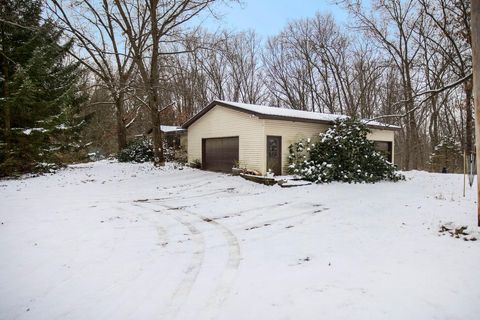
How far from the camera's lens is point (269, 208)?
25.7 ft

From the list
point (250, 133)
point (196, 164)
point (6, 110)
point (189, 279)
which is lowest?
point (189, 279)

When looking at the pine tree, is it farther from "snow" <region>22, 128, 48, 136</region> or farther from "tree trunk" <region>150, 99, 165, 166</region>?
"tree trunk" <region>150, 99, 165, 166</region>

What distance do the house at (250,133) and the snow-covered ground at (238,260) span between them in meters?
4.62

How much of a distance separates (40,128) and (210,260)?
13.1 metres

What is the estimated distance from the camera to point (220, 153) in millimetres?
15094

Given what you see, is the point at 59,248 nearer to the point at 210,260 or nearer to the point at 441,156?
the point at 210,260

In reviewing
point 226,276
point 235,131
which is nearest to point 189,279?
point 226,276

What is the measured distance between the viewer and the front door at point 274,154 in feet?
42.2

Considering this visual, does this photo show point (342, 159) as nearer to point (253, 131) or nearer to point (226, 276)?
point (253, 131)

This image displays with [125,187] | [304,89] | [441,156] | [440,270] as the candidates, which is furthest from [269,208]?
[304,89]

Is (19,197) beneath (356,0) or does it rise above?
beneath

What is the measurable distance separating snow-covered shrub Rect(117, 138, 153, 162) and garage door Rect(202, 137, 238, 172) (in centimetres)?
544

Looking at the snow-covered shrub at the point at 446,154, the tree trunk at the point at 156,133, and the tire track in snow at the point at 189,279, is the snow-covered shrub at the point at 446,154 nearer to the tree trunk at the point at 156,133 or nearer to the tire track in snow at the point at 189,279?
the tree trunk at the point at 156,133

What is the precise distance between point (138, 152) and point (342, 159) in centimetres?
1319
